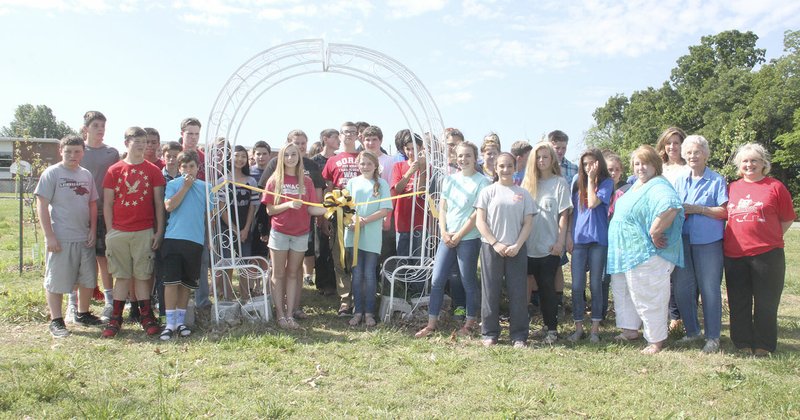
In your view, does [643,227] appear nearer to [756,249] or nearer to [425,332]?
[756,249]

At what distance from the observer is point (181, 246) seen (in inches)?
203

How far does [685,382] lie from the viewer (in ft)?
13.1

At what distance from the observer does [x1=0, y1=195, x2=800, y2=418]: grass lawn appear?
138 inches

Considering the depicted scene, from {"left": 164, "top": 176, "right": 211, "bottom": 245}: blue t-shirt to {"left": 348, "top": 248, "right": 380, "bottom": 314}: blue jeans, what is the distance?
1516 mm

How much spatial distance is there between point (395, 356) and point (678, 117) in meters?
33.7

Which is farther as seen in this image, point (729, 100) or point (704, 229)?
point (729, 100)

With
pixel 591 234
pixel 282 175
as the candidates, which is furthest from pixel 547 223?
pixel 282 175

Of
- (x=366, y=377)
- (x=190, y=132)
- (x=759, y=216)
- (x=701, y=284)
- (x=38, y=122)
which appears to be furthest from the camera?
(x=38, y=122)

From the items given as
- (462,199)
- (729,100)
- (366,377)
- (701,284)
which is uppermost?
(729,100)

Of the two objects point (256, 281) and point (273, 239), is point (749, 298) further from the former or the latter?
point (256, 281)

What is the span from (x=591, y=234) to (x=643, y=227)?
1.52ft

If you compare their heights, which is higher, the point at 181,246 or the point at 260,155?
the point at 260,155

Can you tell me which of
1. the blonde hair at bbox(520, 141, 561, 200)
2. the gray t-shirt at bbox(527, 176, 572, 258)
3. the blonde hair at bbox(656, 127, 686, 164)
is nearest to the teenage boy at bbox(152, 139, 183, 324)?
the blonde hair at bbox(520, 141, 561, 200)

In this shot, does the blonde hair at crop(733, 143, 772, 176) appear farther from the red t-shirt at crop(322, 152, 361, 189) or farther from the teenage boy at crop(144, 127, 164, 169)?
the teenage boy at crop(144, 127, 164, 169)
